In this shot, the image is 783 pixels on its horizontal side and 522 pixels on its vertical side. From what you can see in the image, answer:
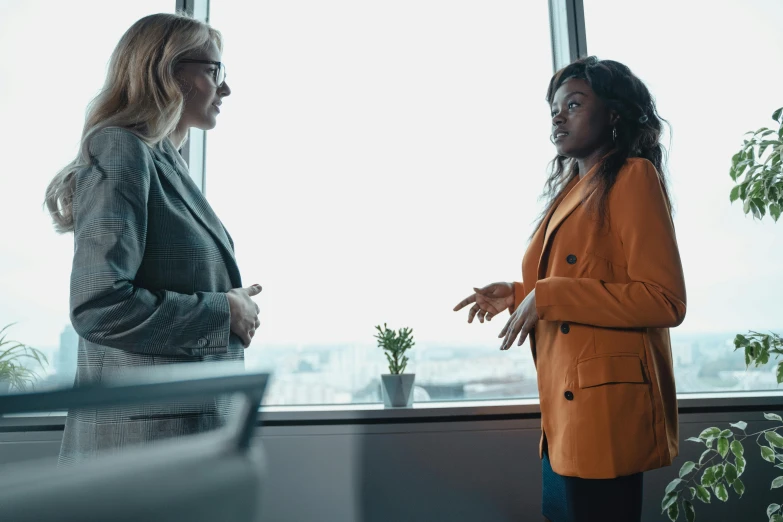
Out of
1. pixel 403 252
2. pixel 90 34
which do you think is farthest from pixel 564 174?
pixel 90 34

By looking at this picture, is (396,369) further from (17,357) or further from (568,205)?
(17,357)

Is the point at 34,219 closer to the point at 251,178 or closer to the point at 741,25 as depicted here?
the point at 251,178

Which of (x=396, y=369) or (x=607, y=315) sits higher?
(x=607, y=315)

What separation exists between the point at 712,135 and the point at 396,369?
1.67 m

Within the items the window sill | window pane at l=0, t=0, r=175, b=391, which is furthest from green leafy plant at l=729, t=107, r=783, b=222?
window pane at l=0, t=0, r=175, b=391

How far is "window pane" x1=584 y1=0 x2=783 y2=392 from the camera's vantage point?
7.80ft

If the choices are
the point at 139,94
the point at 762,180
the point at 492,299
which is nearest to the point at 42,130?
the point at 139,94

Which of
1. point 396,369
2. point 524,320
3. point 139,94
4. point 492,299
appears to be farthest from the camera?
point 396,369

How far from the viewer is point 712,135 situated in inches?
97.4

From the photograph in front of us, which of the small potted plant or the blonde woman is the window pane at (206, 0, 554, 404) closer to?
the small potted plant

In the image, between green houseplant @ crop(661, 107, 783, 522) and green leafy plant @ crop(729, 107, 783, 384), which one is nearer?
green houseplant @ crop(661, 107, 783, 522)

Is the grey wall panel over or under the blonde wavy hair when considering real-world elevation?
under

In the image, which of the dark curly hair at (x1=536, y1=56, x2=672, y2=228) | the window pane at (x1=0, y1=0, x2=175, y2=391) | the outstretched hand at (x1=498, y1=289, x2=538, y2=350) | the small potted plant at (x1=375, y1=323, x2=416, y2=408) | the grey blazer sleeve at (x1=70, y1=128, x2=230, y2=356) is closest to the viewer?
the grey blazer sleeve at (x1=70, y1=128, x2=230, y2=356)

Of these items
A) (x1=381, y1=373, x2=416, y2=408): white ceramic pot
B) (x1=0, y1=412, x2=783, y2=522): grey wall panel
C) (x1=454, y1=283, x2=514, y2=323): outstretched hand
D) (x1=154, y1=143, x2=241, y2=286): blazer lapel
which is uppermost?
(x1=154, y1=143, x2=241, y2=286): blazer lapel
